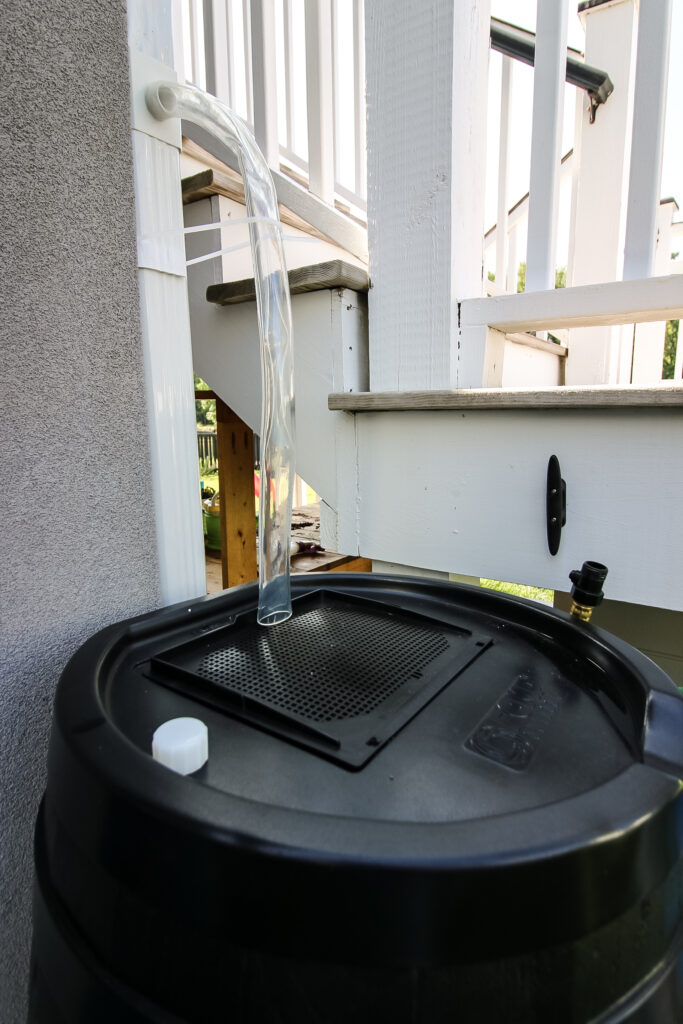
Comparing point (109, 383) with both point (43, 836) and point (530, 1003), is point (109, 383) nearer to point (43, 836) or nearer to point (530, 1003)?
point (43, 836)

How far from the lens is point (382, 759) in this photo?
456 millimetres

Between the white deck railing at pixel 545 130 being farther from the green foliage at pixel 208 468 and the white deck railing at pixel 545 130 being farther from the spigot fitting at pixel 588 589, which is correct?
the green foliage at pixel 208 468

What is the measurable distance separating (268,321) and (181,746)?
21.2 inches

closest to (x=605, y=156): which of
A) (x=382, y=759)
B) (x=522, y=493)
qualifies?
(x=522, y=493)

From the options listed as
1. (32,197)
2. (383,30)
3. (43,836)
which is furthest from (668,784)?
(383,30)

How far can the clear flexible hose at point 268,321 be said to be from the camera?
729 mm

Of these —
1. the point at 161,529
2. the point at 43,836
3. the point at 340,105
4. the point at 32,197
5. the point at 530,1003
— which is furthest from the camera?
the point at 340,105

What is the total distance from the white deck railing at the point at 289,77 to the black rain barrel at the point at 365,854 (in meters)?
1.21

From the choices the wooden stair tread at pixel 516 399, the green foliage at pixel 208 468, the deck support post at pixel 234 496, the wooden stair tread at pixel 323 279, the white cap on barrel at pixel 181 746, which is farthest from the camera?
the green foliage at pixel 208 468

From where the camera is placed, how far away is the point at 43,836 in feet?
1.62

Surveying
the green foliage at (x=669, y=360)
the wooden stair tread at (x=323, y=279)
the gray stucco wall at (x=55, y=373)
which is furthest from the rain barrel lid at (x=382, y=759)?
the green foliage at (x=669, y=360)

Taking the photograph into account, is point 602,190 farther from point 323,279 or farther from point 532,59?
point 323,279

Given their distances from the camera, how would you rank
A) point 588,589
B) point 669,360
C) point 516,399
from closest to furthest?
point 588,589
point 516,399
point 669,360

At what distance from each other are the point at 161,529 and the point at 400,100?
0.93 metres
